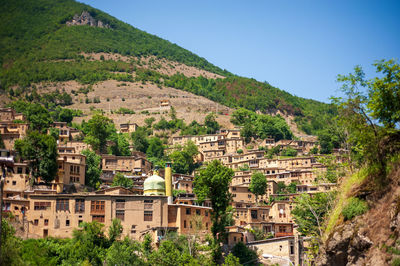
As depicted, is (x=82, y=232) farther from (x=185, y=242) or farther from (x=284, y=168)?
(x=284, y=168)

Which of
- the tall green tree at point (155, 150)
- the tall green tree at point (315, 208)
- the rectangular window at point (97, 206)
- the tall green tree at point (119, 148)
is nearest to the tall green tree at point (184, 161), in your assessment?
the tall green tree at point (155, 150)

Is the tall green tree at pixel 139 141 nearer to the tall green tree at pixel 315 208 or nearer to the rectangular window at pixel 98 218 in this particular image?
the rectangular window at pixel 98 218

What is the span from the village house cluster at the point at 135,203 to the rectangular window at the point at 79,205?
0.12 metres

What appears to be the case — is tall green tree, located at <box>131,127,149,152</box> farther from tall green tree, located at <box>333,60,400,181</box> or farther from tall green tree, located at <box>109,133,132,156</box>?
tall green tree, located at <box>333,60,400,181</box>

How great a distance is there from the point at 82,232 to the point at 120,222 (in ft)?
15.8

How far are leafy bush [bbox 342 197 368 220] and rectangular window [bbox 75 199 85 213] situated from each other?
147ft

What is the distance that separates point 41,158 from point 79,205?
1353 centimetres

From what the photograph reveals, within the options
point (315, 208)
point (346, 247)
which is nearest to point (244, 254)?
point (315, 208)

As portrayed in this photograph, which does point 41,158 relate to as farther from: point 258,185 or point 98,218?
point 258,185

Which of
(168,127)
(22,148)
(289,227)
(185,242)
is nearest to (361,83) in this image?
(185,242)

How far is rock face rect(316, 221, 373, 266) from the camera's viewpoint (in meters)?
25.2

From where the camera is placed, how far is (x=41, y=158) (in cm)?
7650

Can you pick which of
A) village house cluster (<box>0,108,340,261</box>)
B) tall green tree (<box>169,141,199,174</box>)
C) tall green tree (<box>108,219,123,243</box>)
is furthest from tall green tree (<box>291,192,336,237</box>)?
tall green tree (<box>169,141,199,174</box>)

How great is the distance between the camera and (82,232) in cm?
6312
